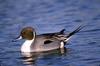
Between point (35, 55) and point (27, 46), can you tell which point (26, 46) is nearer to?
point (27, 46)

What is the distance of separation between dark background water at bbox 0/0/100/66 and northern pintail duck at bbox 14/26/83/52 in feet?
0.77

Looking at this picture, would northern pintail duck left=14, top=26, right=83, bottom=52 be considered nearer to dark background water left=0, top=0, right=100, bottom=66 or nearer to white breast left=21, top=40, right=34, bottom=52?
white breast left=21, top=40, right=34, bottom=52

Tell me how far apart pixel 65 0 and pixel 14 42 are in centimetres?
588

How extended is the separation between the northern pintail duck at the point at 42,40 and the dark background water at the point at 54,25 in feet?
0.77

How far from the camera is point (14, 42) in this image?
54.4 ft

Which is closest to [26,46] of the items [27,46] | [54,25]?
[27,46]

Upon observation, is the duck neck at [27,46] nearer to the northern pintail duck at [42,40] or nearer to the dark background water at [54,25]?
the northern pintail duck at [42,40]

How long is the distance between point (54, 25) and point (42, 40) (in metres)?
2.51

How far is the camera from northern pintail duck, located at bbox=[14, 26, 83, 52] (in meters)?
15.9

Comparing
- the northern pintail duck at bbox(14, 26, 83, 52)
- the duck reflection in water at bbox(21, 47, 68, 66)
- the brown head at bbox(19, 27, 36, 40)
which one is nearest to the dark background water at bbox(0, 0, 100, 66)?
the duck reflection in water at bbox(21, 47, 68, 66)

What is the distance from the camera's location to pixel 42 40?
15.9 metres

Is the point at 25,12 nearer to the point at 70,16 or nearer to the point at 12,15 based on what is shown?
the point at 12,15

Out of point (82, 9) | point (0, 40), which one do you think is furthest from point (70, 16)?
point (0, 40)

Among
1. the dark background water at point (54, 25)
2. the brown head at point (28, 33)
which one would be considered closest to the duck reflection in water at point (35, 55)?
the dark background water at point (54, 25)
